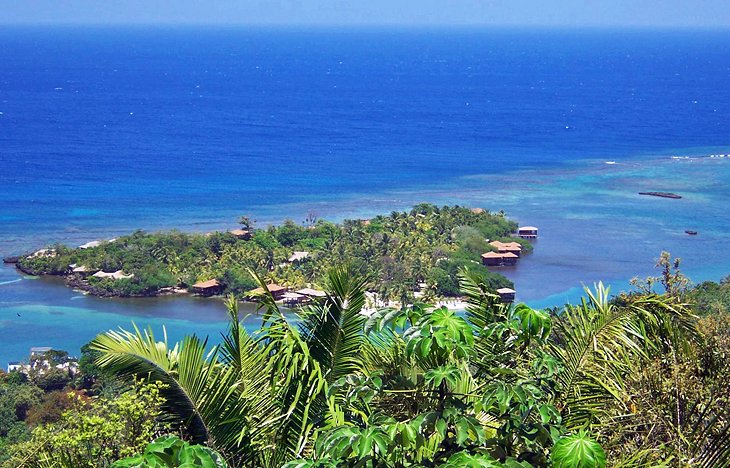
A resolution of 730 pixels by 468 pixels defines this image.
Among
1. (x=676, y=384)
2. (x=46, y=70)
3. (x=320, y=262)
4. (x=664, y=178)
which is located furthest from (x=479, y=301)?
(x=46, y=70)

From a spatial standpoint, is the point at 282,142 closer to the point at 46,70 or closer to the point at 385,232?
the point at 385,232

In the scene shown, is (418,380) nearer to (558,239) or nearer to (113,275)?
(113,275)

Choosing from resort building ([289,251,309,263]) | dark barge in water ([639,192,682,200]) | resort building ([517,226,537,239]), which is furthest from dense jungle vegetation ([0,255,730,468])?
dark barge in water ([639,192,682,200])

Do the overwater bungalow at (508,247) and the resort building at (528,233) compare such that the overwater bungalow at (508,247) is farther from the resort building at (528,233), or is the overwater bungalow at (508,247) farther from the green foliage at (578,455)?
the green foliage at (578,455)

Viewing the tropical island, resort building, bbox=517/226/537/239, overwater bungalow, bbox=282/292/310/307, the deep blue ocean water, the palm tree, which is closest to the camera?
the palm tree

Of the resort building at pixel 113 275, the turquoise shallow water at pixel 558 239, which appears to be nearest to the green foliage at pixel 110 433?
the turquoise shallow water at pixel 558 239

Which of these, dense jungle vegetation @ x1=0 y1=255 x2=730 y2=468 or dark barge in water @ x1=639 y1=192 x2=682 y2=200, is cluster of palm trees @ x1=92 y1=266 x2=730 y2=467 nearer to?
dense jungle vegetation @ x1=0 y1=255 x2=730 y2=468
